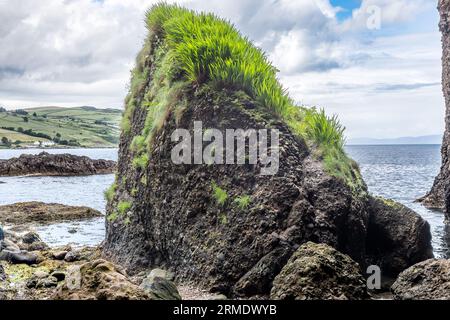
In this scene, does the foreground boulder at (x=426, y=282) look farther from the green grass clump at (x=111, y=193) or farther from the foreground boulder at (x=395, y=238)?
the green grass clump at (x=111, y=193)

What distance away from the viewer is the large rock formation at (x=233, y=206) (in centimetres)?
1041

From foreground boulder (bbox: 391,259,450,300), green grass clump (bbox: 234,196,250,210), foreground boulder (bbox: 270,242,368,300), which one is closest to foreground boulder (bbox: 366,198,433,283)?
foreground boulder (bbox: 391,259,450,300)

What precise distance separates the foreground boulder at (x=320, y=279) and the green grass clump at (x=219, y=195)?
8.87 ft

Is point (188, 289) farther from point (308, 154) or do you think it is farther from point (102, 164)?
point (102, 164)

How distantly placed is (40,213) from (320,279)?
83.3ft

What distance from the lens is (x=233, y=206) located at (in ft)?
35.8

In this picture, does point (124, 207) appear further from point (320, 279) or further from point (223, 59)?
point (320, 279)

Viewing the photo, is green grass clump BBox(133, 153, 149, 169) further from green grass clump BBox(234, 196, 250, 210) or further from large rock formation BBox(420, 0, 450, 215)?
large rock formation BBox(420, 0, 450, 215)

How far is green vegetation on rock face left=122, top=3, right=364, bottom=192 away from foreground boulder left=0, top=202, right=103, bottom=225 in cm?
1712

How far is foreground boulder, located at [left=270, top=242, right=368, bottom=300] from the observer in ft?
26.3

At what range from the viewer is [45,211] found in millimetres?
31141

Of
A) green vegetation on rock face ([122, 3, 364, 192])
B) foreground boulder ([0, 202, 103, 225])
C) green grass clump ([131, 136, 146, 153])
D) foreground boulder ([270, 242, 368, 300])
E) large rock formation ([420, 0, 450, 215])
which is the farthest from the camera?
foreground boulder ([0, 202, 103, 225])

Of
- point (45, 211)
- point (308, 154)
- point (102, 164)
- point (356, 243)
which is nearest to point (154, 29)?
point (308, 154)
